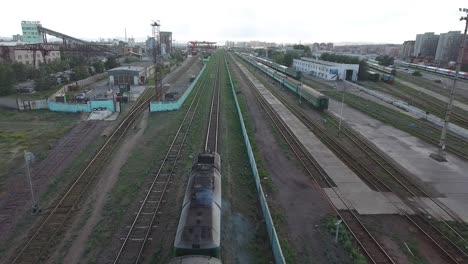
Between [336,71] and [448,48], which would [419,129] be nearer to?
[336,71]

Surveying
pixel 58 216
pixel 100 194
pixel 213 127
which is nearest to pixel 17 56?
pixel 213 127

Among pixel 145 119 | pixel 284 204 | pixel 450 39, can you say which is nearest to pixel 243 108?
pixel 145 119

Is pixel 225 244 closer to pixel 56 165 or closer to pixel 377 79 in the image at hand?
pixel 56 165

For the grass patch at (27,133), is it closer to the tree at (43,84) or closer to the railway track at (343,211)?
the tree at (43,84)

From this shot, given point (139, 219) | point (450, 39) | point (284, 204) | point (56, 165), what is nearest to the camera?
point (139, 219)

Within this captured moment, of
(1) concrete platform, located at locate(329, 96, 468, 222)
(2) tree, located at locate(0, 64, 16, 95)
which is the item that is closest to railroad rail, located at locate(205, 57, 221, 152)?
(1) concrete platform, located at locate(329, 96, 468, 222)

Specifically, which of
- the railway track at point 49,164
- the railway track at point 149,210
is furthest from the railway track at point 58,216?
the railway track at point 149,210

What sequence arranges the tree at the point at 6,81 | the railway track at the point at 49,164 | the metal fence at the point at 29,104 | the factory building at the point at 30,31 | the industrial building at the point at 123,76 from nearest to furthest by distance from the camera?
the railway track at the point at 49,164 < the metal fence at the point at 29,104 < the tree at the point at 6,81 < the industrial building at the point at 123,76 < the factory building at the point at 30,31
